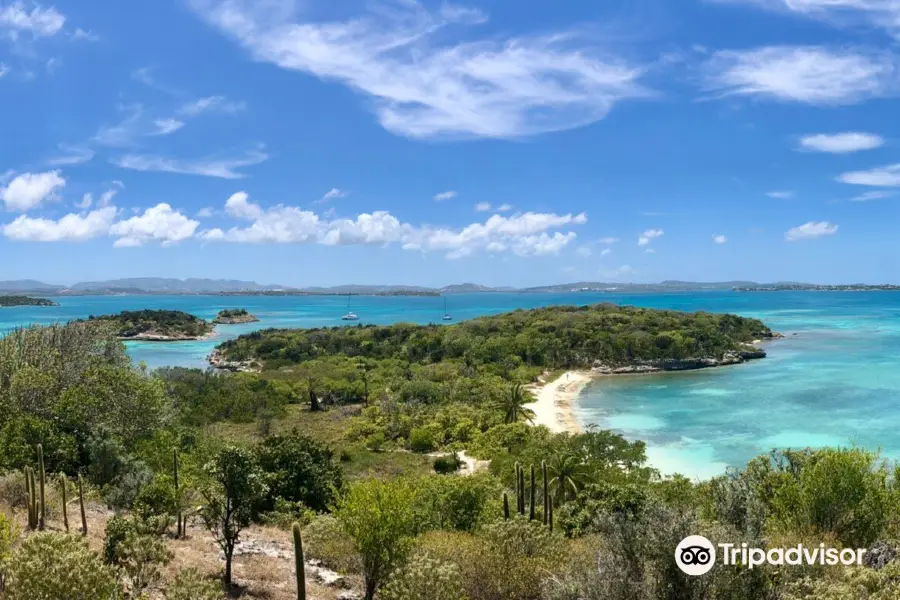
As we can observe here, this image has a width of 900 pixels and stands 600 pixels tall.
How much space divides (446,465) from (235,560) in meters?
27.9

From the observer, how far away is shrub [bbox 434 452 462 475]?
4622 cm

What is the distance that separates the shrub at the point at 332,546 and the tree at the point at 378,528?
1.19 m

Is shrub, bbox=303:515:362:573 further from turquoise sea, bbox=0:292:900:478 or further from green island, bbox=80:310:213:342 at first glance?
green island, bbox=80:310:213:342

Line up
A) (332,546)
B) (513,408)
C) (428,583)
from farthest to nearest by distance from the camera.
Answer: (513,408) < (332,546) < (428,583)

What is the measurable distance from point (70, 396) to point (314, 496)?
15.7 meters

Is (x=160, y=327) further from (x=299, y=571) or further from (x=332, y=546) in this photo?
(x=299, y=571)

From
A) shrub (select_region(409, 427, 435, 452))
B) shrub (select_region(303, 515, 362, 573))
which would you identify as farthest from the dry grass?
shrub (select_region(409, 427, 435, 452))

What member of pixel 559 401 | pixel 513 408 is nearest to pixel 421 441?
pixel 513 408

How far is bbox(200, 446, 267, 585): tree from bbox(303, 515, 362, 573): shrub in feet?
9.76

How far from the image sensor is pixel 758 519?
15.8 meters

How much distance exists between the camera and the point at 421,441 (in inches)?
2101

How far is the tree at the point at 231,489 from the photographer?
16703mm

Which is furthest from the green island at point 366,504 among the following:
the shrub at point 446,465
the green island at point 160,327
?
the green island at point 160,327

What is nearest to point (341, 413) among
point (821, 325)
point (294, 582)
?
point (294, 582)
